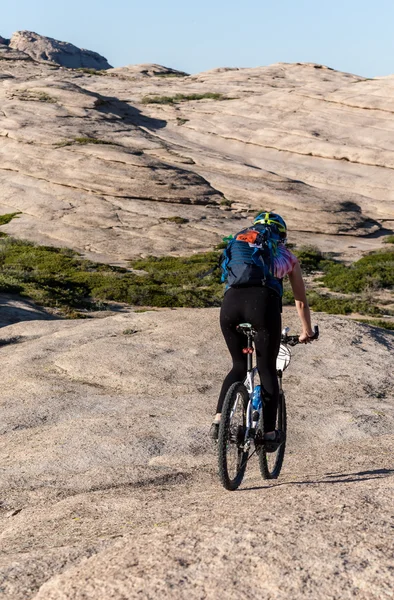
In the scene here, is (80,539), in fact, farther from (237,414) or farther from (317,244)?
(317,244)

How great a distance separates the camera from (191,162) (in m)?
57.7

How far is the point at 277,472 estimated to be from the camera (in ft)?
28.9

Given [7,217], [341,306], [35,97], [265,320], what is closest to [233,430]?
[265,320]

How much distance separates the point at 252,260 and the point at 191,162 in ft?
169

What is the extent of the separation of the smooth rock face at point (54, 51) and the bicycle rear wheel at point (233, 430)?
5877 inches

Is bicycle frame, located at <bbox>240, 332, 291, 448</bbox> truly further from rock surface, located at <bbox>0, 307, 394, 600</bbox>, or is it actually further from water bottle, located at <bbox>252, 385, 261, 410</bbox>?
rock surface, located at <bbox>0, 307, 394, 600</bbox>

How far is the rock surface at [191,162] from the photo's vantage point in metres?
48.2

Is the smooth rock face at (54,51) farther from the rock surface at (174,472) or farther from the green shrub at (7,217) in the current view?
the rock surface at (174,472)

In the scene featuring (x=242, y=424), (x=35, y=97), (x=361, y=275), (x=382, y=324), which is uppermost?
(x=35, y=97)

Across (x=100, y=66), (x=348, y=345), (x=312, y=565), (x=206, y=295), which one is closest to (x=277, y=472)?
(x=312, y=565)

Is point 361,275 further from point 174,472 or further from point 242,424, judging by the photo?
point 242,424

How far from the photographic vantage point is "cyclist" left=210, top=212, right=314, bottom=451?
24.4 ft

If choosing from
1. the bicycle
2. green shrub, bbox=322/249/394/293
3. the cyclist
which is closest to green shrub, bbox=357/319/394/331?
green shrub, bbox=322/249/394/293

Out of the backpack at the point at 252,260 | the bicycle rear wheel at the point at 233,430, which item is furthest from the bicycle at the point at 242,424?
the backpack at the point at 252,260
